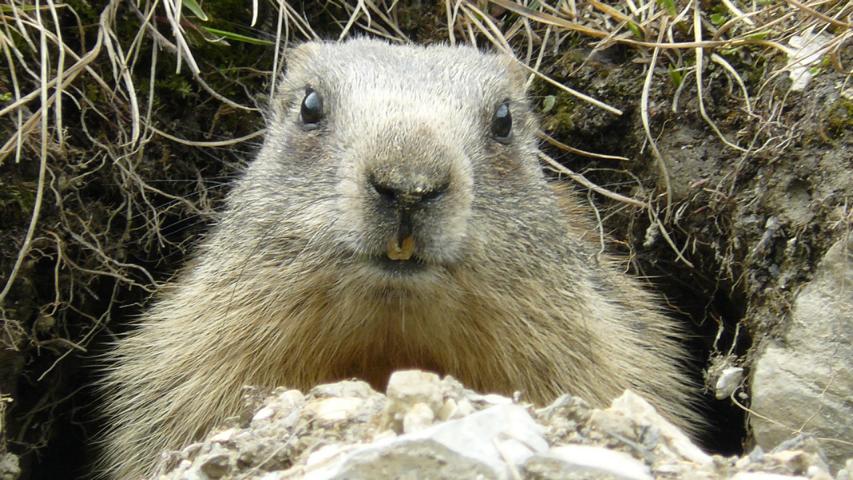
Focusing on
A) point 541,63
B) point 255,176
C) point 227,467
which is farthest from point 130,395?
point 541,63

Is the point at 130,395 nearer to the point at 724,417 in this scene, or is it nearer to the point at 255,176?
the point at 255,176

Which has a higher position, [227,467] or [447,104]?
[447,104]

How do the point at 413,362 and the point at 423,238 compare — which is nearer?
the point at 423,238

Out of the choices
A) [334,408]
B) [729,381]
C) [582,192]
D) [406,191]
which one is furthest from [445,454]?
[582,192]

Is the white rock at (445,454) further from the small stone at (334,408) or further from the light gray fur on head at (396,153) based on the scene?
the light gray fur on head at (396,153)

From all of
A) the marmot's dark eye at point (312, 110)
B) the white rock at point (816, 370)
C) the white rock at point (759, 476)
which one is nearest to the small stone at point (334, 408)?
the white rock at point (759, 476)

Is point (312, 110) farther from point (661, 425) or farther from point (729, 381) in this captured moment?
point (729, 381)

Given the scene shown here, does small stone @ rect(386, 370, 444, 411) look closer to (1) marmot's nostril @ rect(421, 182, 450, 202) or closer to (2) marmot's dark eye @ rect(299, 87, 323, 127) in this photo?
(1) marmot's nostril @ rect(421, 182, 450, 202)
